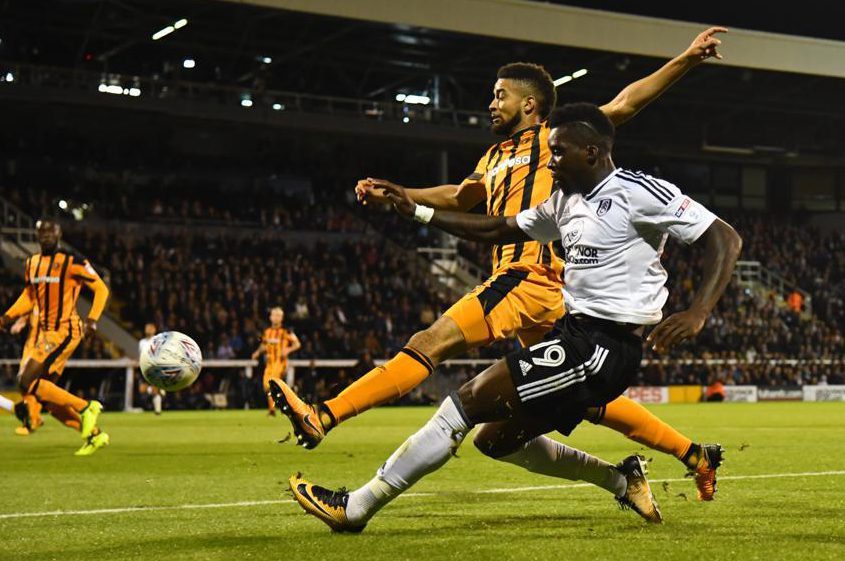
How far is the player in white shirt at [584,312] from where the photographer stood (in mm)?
4805

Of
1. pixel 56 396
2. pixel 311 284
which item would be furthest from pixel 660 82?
pixel 311 284

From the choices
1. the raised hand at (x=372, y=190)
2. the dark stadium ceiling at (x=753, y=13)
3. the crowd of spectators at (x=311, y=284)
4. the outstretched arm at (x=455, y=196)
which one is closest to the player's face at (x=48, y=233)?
the outstretched arm at (x=455, y=196)

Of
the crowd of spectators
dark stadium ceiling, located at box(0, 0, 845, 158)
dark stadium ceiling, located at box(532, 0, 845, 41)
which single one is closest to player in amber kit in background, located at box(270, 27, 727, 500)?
the crowd of spectators

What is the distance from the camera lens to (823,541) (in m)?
5.03

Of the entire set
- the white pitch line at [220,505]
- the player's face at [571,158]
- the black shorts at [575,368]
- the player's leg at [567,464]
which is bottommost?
the white pitch line at [220,505]

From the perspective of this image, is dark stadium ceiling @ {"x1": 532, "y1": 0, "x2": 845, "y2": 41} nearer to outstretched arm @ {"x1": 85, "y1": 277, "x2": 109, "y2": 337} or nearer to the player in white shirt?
outstretched arm @ {"x1": 85, "y1": 277, "x2": 109, "y2": 337}

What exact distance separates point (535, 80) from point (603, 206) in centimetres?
206

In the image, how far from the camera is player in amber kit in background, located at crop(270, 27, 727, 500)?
17.6 ft

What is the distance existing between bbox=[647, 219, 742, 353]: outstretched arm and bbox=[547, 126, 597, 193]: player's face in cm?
60

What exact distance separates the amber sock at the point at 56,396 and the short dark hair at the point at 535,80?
652 cm

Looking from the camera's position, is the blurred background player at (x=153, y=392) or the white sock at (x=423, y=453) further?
the blurred background player at (x=153, y=392)

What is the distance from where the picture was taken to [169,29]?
105ft

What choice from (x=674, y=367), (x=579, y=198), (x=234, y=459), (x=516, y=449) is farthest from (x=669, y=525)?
(x=674, y=367)

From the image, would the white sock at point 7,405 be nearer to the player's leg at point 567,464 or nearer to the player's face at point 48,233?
the player's face at point 48,233
